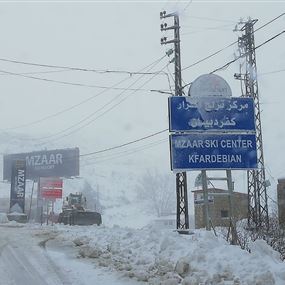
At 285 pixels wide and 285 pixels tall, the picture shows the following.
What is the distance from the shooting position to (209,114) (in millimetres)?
15047

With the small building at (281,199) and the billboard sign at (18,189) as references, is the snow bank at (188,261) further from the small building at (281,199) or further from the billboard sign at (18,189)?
the billboard sign at (18,189)

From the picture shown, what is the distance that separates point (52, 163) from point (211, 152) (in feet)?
229

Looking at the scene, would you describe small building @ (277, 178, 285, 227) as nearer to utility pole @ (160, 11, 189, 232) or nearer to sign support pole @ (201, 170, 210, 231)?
utility pole @ (160, 11, 189, 232)

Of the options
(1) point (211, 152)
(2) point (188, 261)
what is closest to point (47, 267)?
(2) point (188, 261)

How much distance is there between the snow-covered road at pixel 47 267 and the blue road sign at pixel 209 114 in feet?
16.2

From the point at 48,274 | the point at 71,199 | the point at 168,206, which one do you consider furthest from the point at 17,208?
the point at 168,206

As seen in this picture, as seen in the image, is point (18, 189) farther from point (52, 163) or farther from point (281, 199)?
point (52, 163)

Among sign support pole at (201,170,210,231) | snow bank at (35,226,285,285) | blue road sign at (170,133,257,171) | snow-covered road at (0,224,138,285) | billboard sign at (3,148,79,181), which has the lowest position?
snow-covered road at (0,224,138,285)

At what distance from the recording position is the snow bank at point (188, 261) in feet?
27.1

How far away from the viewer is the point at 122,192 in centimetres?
19125

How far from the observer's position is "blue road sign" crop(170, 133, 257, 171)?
14977 millimetres

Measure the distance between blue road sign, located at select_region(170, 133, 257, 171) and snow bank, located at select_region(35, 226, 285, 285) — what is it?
2.55 m

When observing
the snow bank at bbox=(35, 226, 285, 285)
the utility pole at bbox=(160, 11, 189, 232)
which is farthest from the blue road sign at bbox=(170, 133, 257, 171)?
the utility pole at bbox=(160, 11, 189, 232)

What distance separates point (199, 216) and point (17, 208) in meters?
16.7
